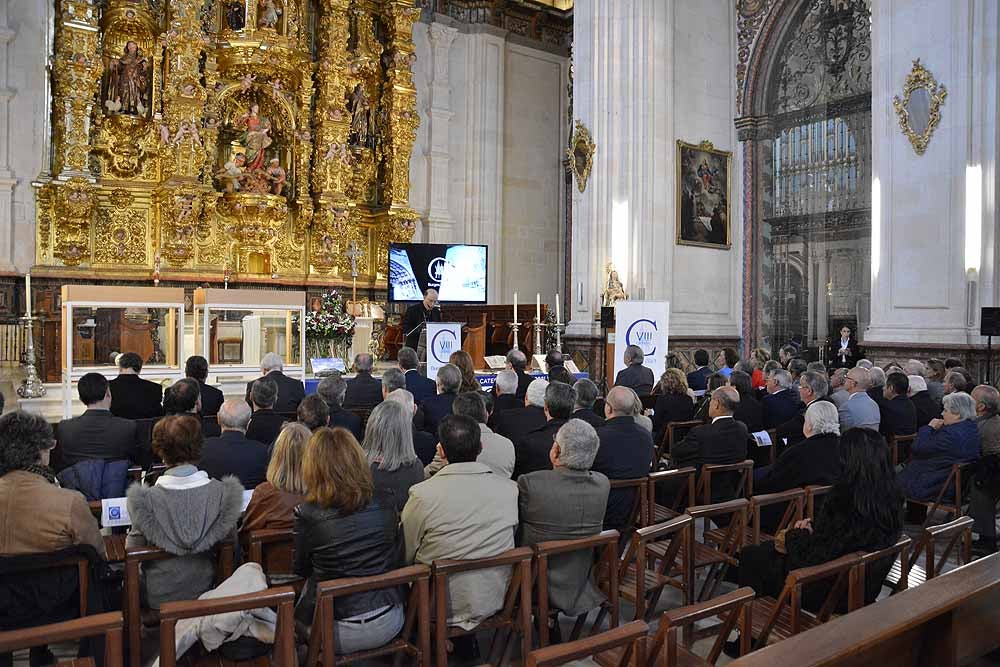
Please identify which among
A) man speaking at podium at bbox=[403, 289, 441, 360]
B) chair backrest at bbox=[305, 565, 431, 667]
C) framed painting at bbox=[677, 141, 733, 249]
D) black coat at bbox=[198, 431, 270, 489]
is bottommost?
chair backrest at bbox=[305, 565, 431, 667]

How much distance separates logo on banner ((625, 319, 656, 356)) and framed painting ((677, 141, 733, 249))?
10.8ft

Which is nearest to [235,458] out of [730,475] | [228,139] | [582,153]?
[730,475]

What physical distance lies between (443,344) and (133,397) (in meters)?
4.40

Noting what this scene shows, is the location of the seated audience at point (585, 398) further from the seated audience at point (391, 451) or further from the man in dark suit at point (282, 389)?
the man in dark suit at point (282, 389)

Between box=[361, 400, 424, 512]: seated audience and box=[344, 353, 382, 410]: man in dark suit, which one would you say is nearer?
box=[361, 400, 424, 512]: seated audience

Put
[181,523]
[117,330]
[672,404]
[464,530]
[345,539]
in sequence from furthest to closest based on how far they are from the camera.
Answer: [117,330] < [672,404] < [464,530] < [181,523] < [345,539]

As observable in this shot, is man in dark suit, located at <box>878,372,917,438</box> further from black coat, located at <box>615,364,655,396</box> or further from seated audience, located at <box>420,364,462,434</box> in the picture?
seated audience, located at <box>420,364,462,434</box>

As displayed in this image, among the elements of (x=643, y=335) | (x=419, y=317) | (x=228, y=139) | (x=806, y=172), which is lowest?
(x=643, y=335)

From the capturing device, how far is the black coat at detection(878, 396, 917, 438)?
21.8ft

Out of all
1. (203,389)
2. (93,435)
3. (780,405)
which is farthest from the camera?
(780,405)

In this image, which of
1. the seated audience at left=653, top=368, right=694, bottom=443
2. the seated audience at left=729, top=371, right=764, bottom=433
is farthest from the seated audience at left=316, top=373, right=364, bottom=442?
the seated audience at left=729, top=371, right=764, bottom=433

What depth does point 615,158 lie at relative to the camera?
43.5 feet

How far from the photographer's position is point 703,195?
558 inches

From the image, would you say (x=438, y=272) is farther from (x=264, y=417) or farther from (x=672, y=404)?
(x=264, y=417)
